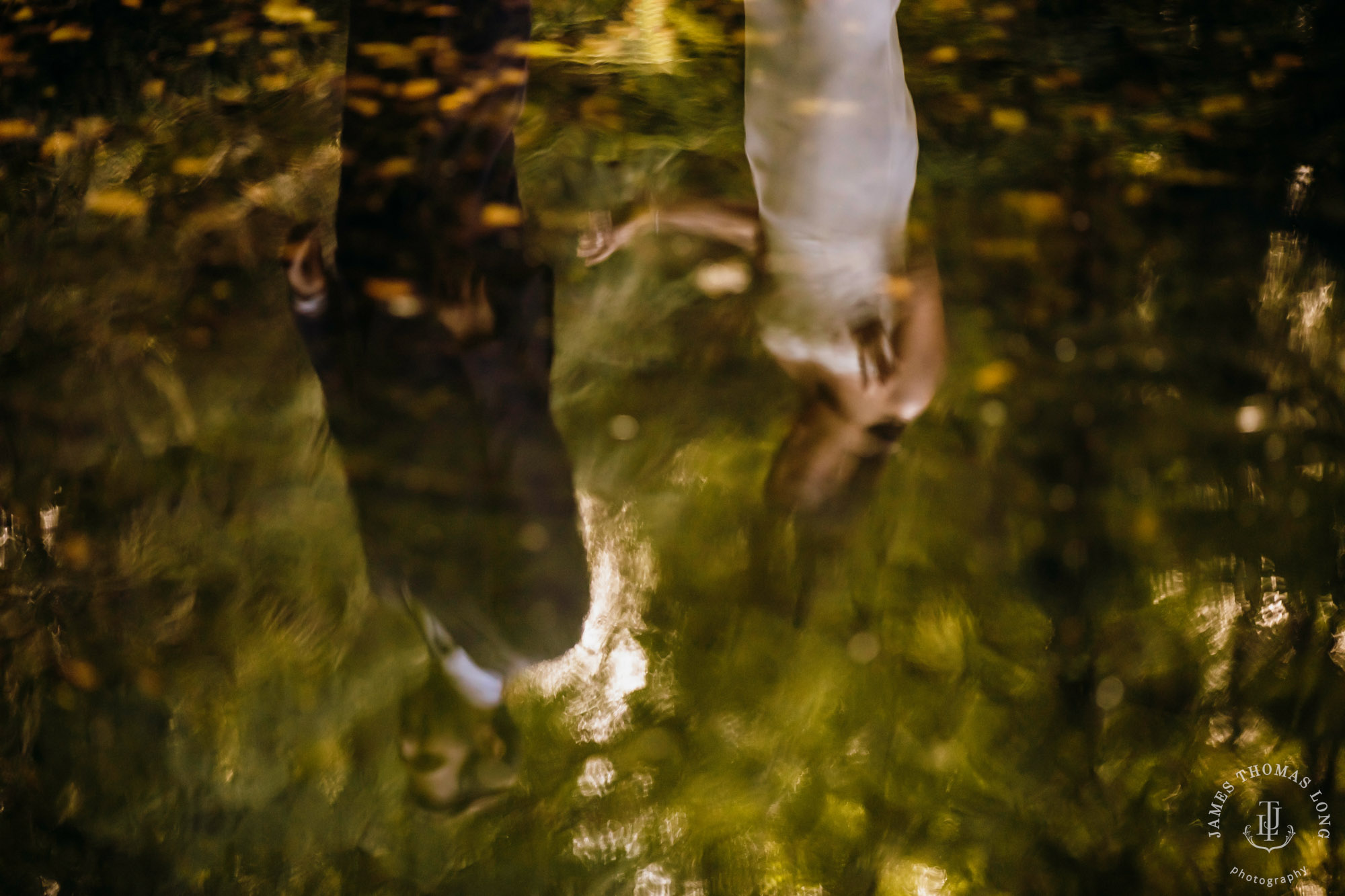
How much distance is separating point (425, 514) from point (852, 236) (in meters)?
0.68

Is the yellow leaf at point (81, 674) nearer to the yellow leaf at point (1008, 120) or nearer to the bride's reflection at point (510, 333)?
the bride's reflection at point (510, 333)

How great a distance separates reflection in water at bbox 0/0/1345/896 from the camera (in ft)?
2.75

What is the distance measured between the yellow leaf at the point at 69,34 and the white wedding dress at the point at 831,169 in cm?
121

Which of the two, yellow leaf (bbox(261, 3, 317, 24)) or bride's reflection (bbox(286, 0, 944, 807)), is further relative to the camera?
yellow leaf (bbox(261, 3, 317, 24))

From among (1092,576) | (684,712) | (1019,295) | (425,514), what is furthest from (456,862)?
(1019,295)

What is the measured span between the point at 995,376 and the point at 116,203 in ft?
4.45

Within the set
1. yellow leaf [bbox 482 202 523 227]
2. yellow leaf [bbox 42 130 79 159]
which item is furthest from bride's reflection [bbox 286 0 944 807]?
yellow leaf [bbox 42 130 79 159]

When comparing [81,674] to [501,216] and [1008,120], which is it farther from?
[1008,120]

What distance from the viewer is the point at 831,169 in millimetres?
977

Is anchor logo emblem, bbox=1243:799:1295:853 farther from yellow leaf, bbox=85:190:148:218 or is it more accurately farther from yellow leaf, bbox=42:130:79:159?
yellow leaf, bbox=42:130:79:159

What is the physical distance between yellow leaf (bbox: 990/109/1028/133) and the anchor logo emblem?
95 cm

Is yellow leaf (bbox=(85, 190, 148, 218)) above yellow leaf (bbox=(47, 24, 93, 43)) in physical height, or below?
below

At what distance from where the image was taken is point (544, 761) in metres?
0.85

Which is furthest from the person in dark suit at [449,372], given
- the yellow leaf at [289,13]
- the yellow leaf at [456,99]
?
the yellow leaf at [289,13]
